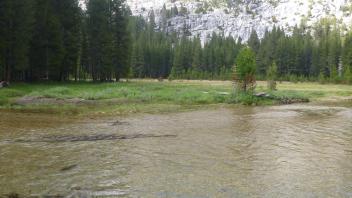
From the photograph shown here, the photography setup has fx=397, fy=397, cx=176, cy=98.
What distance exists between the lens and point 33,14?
59438mm

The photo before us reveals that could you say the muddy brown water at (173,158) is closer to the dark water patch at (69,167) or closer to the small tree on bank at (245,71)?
the dark water patch at (69,167)

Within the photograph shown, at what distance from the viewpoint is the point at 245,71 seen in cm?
5278

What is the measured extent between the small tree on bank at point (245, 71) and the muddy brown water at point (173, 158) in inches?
905

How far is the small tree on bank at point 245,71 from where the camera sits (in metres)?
52.7

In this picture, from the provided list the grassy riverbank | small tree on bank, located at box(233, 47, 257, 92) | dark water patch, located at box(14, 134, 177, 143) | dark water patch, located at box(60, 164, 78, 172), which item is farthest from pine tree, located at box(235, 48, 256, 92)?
dark water patch, located at box(60, 164, 78, 172)

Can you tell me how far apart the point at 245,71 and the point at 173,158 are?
1454 inches

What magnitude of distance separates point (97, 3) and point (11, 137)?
200ft

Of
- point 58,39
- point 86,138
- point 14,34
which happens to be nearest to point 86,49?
point 58,39

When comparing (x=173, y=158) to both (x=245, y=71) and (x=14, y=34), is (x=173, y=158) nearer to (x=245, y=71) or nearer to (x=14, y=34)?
(x=245, y=71)

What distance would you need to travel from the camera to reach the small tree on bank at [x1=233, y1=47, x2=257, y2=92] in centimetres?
5272

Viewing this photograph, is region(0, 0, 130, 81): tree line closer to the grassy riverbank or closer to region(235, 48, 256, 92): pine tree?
the grassy riverbank

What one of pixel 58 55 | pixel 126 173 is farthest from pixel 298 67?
pixel 126 173

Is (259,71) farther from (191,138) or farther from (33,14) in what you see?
(191,138)

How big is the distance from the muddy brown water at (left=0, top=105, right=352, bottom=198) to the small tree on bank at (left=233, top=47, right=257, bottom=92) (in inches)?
905
